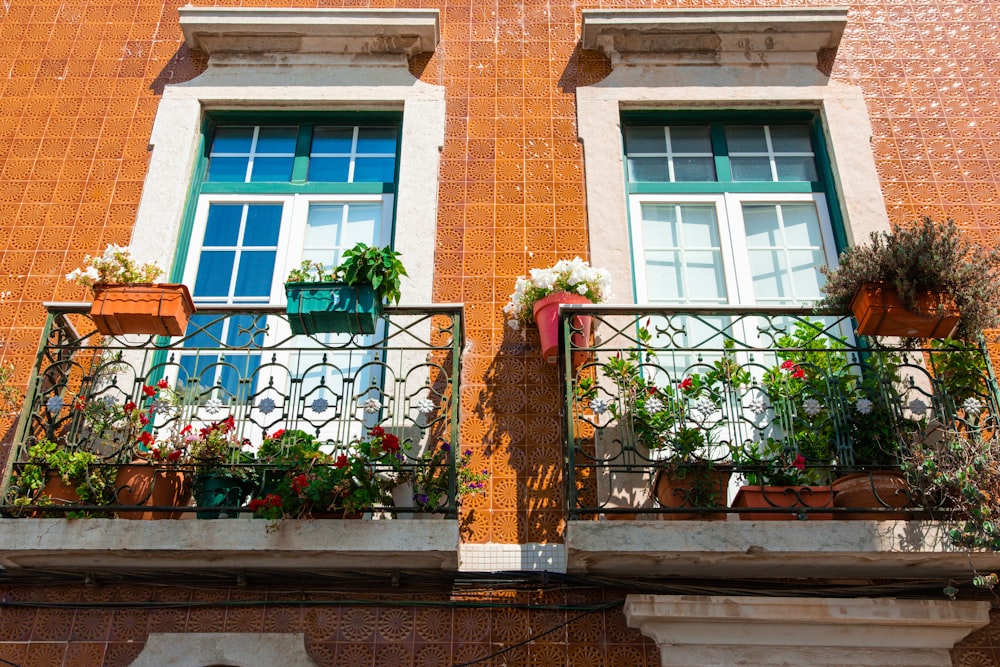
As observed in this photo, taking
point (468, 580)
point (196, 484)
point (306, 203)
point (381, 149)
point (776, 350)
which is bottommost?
point (468, 580)

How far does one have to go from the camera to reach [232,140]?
7.54 metres

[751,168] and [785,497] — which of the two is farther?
[751,168]

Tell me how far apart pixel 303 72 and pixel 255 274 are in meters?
1.59

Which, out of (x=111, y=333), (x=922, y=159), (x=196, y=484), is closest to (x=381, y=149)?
(x=111, y=333)

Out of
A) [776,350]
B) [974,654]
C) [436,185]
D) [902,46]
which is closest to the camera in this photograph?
[974,654]

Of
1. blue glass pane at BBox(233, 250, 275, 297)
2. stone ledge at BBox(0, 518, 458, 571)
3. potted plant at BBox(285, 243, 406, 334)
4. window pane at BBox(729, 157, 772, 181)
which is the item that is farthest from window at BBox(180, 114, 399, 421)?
window pane at BBox(729, 157, 772, 181)

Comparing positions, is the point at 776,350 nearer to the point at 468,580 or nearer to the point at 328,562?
the point at 468,580

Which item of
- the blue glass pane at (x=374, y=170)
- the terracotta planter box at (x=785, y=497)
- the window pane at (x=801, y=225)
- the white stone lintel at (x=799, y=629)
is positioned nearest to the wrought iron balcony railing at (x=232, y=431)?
the white stone lintel at (x=799, y=629)

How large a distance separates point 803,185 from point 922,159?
78 centimetres

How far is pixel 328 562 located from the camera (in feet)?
17.4

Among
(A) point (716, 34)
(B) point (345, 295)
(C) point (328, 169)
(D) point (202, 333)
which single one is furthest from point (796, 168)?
(D) point (202, 333)

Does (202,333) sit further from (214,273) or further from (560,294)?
(560,294)

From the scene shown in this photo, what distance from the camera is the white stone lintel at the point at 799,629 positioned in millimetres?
5168

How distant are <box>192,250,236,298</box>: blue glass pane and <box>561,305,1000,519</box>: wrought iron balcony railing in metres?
2.18
